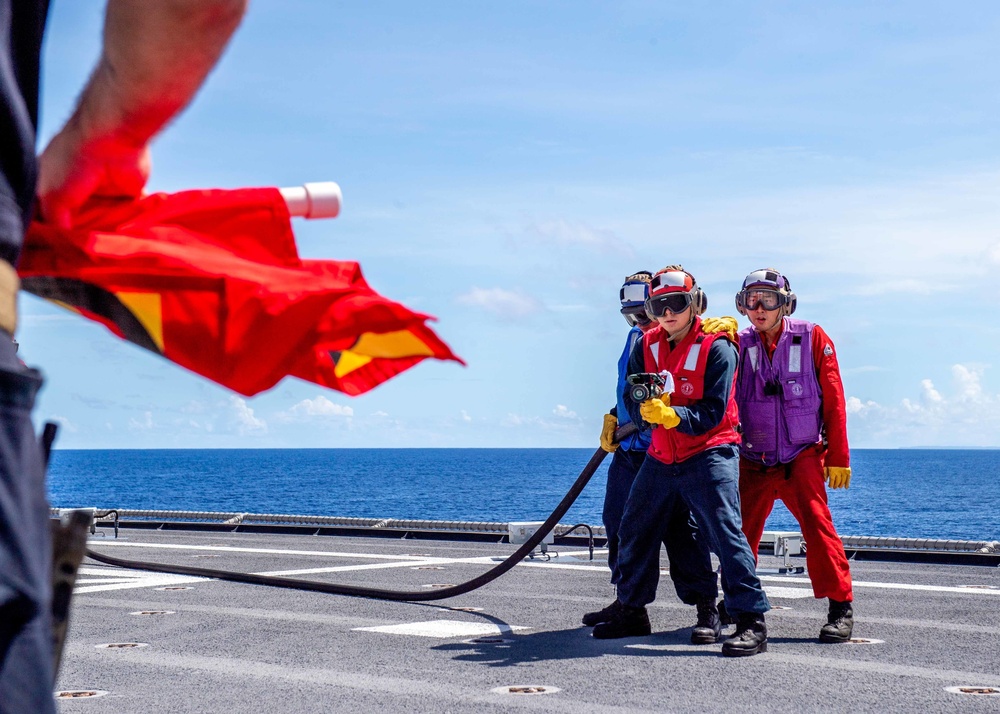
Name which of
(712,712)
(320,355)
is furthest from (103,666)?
(320,355)

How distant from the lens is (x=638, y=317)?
6.90 m

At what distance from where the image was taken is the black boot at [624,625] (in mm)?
5906

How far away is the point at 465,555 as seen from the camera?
35.8ft

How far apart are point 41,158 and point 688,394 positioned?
4.61m

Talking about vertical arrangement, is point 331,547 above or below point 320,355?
below

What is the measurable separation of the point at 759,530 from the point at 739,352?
3.14 ft

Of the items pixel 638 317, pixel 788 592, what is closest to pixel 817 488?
pixel 638 317

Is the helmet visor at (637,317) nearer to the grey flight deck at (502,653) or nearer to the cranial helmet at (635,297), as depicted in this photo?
the cranial helmet at (635,297)

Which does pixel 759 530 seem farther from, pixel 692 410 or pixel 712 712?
pixel 712 712

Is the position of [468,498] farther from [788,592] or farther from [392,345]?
[392,345]

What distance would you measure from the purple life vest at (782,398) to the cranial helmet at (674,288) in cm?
46

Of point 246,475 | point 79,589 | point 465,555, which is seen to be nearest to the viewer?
point 79,589

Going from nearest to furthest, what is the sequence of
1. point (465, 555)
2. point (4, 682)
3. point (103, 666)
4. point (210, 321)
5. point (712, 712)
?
point (4, 682) < point (210, 321) < point (712, 712) < point (103, 666) < point (465, 555)

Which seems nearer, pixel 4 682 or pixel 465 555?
pixel 4 682
